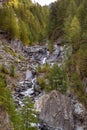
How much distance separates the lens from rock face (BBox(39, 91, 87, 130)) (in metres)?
47.2

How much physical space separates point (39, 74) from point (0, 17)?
162ft

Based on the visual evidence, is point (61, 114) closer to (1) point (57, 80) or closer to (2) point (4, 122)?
(1) point (57, 80)

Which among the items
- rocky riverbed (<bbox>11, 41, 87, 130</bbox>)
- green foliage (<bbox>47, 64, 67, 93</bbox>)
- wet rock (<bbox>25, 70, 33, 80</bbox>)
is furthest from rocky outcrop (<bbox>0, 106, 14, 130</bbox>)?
wet rock (<bbox>25, 70, 33, 80</bbox>)

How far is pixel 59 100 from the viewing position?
49.6 metres

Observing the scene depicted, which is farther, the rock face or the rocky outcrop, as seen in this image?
the rock face

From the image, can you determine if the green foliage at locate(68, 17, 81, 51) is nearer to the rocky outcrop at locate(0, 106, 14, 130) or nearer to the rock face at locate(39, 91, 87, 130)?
the rock face at locate(39, 91, 87, 130)

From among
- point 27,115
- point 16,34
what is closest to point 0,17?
point 16,34

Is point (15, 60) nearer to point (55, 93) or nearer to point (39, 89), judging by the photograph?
point (39, 89)

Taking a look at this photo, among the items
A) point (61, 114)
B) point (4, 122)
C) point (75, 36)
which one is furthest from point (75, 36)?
point (4, 122)

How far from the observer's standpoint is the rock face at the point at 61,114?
47188mm

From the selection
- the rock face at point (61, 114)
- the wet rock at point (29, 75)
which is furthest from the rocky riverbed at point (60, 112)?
the wet rock at point (29, 75)

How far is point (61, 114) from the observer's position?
158 feet

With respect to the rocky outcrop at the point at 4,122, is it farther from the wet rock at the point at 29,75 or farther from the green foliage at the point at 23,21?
the green foliage at the point at 23,21

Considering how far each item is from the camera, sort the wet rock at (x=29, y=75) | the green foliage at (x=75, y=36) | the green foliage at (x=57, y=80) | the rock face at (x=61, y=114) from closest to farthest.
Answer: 1. the rock face at (x=61, y=114)
2. the green foliage at (x=57, y=80)
3. the green foliage at (x=75, y=36)
4. the wet rock at (x=29, y=75)
